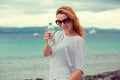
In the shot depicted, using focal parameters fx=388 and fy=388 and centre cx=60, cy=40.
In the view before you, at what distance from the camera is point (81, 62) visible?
2219mm

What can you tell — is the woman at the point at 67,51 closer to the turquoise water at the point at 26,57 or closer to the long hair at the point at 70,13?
the long hair at the point at 70,13

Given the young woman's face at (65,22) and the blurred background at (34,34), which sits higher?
the young woman's face at (65,22)

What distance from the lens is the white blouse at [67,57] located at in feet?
7.22

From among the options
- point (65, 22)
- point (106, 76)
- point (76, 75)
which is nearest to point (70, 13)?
point (65, 22)

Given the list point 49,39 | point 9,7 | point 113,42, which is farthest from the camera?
point 113,42

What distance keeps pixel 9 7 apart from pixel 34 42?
1.76 feet

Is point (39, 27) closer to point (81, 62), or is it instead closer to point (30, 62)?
point (30, 62)

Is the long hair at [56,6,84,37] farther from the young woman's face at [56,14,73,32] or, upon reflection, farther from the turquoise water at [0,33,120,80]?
the turquoise water at [0,33,120,80]

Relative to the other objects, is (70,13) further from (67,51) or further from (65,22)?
(67,51)

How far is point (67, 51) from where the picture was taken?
222cm

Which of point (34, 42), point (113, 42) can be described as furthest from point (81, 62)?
point (113, 42)

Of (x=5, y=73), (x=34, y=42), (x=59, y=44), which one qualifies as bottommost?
(x=5, y=73)

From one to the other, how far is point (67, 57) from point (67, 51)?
0.11ft

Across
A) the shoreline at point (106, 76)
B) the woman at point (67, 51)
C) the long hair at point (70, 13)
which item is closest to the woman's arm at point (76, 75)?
the woman at point (67, 51)
